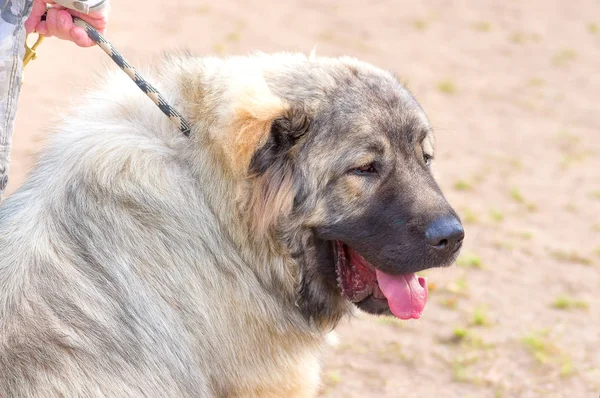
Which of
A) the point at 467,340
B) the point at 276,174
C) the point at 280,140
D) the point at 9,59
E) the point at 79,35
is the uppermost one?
the point at 9,59

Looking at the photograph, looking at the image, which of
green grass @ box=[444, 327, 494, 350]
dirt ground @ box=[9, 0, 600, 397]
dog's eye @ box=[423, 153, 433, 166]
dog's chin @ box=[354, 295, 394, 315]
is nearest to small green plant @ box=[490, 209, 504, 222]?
dirt ground @ box=[9, 0, 600, 397]

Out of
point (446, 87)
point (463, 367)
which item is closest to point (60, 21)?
point (463, 367)

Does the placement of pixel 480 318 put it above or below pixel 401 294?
below

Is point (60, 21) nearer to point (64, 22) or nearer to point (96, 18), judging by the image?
point (64, 22)

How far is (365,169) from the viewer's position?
3701mm

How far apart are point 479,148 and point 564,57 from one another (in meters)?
4.57

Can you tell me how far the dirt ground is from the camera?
5496mm

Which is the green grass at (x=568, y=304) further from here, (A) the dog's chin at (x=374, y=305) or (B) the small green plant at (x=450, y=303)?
(A) the dog's chin at (x=374, y=305)

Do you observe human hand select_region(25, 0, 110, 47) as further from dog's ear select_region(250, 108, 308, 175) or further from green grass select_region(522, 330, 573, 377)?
green grass select_region(522, 330, 573, 377)

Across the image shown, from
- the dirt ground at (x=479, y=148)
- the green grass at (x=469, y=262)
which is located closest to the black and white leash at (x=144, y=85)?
the dirt ground at (x=479, y=148)

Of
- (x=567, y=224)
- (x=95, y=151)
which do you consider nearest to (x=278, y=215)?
(x=95, y=151)

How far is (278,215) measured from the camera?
3.66 meters

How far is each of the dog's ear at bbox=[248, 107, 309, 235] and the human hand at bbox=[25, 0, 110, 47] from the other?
0.98 meters

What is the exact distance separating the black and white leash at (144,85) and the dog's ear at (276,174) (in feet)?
1.31
